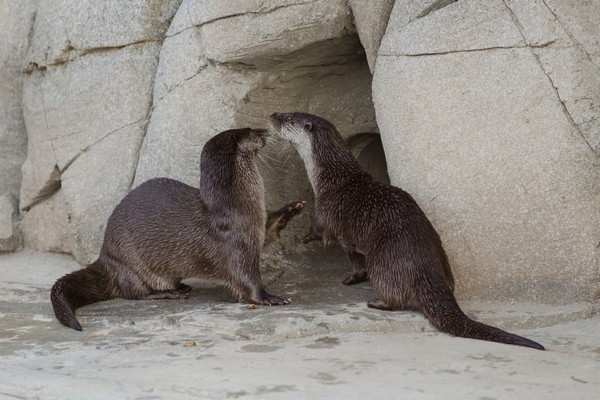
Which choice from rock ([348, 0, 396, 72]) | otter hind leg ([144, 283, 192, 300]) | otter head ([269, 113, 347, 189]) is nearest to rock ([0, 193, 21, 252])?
otter hind leg ([144, 283, 192, 300])

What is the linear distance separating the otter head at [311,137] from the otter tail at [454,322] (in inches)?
40.3

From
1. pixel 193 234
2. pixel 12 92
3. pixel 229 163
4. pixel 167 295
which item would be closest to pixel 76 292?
pixel 167 295

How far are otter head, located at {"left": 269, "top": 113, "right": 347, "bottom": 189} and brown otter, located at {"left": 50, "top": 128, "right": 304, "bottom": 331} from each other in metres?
0.19

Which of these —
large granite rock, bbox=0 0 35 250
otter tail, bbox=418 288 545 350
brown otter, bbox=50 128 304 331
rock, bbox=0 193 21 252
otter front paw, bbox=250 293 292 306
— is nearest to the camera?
otter tail, bbox=418 288 545 350

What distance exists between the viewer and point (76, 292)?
4.28 metres

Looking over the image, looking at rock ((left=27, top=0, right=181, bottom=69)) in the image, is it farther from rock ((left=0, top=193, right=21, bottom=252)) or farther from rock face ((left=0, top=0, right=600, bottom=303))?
rock ((left=0, top=193, right=21, bottom=252))

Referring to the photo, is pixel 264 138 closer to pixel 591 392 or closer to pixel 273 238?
pixel 273 238

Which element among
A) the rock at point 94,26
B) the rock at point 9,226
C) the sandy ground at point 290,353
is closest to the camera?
the sandy ground at point 290,353

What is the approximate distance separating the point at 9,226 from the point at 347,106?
2.14m

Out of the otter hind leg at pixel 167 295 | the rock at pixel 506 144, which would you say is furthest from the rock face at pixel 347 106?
the otter hind leg at pixel 167 295

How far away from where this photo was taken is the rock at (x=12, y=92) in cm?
575

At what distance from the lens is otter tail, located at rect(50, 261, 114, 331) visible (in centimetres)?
390

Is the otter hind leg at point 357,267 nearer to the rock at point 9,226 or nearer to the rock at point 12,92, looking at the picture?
the rock at point 9,226

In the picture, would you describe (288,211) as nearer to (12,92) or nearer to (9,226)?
(9,226)
